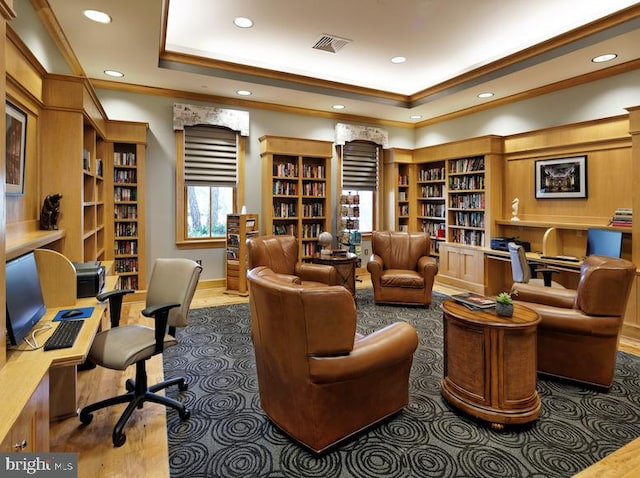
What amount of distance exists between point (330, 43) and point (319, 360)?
3.91m

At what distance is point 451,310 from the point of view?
99.3 inches

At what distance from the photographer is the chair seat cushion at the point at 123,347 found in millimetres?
2158

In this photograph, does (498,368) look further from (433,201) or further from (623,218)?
(433,201)

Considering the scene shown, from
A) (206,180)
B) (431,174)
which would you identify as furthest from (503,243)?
(206,180)

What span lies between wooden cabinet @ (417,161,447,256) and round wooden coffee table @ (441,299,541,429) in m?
4.38

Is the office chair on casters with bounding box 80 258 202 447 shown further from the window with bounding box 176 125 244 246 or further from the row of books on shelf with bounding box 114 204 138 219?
the window with bounding box 176 125 244 246

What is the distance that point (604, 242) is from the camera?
13.7ft

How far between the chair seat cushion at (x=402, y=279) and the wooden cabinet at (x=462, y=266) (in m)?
1.27

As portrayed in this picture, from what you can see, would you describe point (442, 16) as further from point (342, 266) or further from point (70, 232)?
point (70, 232)

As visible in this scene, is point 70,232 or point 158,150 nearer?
point 70,232

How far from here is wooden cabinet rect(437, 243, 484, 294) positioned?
18.4ft

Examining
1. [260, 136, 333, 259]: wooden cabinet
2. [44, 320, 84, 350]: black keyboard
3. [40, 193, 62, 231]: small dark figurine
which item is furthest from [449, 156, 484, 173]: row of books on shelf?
[44, 320, 84, 350]: black keyboard

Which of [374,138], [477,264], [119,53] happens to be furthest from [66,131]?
[477,264]

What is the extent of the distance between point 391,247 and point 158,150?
3.60m
